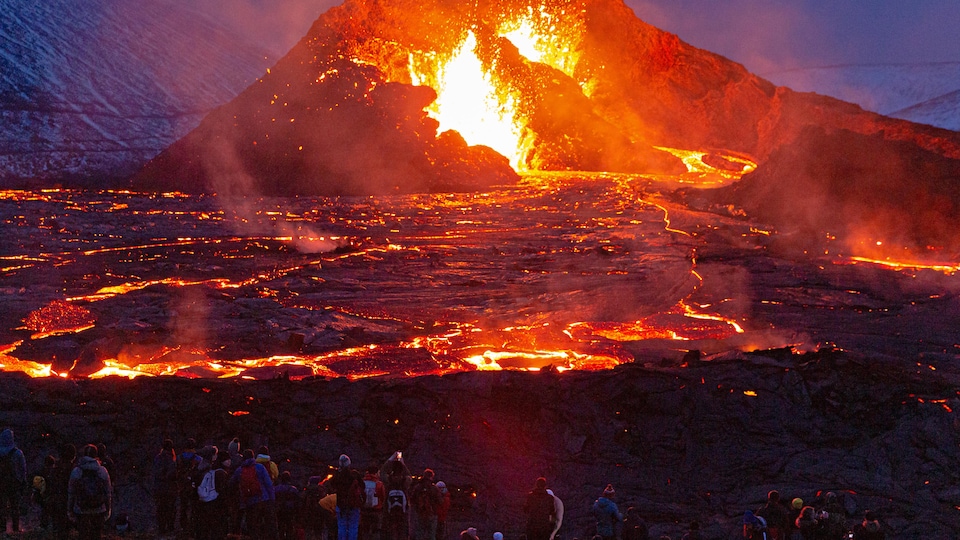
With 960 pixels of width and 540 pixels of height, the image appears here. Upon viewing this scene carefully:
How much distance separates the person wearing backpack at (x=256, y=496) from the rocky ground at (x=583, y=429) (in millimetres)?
3611

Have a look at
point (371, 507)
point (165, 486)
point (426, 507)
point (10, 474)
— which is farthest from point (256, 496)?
point (10, 474)

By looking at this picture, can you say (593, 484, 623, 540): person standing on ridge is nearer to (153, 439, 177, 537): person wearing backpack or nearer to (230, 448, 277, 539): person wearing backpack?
(230, 448, 277, 539): person wearing backpack

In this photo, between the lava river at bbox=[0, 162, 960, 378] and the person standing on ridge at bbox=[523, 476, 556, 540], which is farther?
the lava river at bbox=[0, 162, 960, 378]

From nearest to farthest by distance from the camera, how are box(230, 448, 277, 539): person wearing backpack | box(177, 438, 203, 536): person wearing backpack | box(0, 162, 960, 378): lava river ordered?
box(230, 448, 277, 539): person wearing backpack, box(177, 438, 203, 536): person wearing backpack, box(0, 162, 960, 378): lava river

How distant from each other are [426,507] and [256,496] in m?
2.24

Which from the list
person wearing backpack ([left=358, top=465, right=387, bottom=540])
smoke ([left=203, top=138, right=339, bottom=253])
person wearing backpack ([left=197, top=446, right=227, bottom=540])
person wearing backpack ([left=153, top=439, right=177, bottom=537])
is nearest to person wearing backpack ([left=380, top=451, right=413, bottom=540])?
person wearing backpack ([left=358, top=465, right=387, bottom=540])

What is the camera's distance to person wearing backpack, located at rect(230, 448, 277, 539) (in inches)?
424

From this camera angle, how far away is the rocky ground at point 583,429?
14.2 metres

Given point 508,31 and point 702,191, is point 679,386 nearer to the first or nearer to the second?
point 702,191

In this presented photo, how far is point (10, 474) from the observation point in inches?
441

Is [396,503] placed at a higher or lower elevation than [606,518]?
higher

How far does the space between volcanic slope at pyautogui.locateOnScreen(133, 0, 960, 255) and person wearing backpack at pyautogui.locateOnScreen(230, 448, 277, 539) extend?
40165 millimetres

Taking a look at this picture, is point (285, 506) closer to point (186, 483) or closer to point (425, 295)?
point (186, 483)

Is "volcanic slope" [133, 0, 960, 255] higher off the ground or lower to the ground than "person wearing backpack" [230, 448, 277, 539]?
higher
